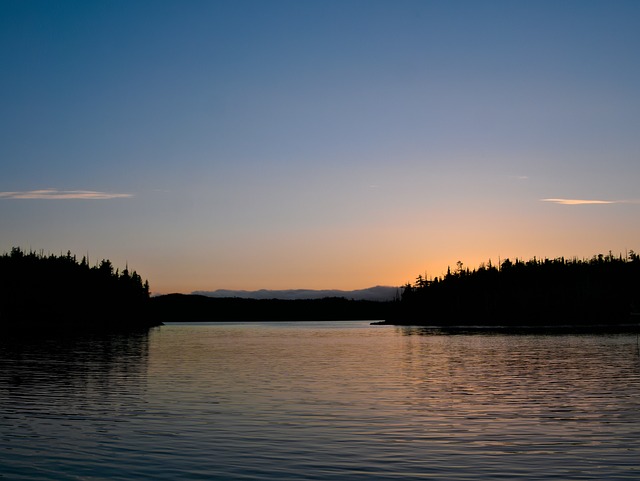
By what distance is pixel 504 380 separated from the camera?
6119cm

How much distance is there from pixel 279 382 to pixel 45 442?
29.0m

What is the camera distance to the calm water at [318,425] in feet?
84.4

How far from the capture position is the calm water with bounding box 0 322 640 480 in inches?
1013

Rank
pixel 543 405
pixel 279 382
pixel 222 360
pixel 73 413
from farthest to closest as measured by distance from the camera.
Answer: pixel 222 360 < pixel 279 382 < pixel 543 405 < pixel 73 413

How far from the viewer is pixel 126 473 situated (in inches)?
977

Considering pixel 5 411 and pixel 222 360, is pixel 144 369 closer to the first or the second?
pixel 222 360

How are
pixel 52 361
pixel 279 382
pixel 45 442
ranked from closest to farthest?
pixel 45 442 < pixel 279 382 < pixel 52 361

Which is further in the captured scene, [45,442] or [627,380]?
[627,380]

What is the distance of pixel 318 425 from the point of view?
1395 inches

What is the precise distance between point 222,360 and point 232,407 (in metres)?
46.9

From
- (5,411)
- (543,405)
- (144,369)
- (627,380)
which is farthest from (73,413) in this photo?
(627,380)

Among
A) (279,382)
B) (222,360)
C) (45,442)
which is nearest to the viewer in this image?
(45,442)

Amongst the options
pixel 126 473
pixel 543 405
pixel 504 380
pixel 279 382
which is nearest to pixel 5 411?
pixel 126 473

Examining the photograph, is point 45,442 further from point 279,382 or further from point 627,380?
point 627,380
